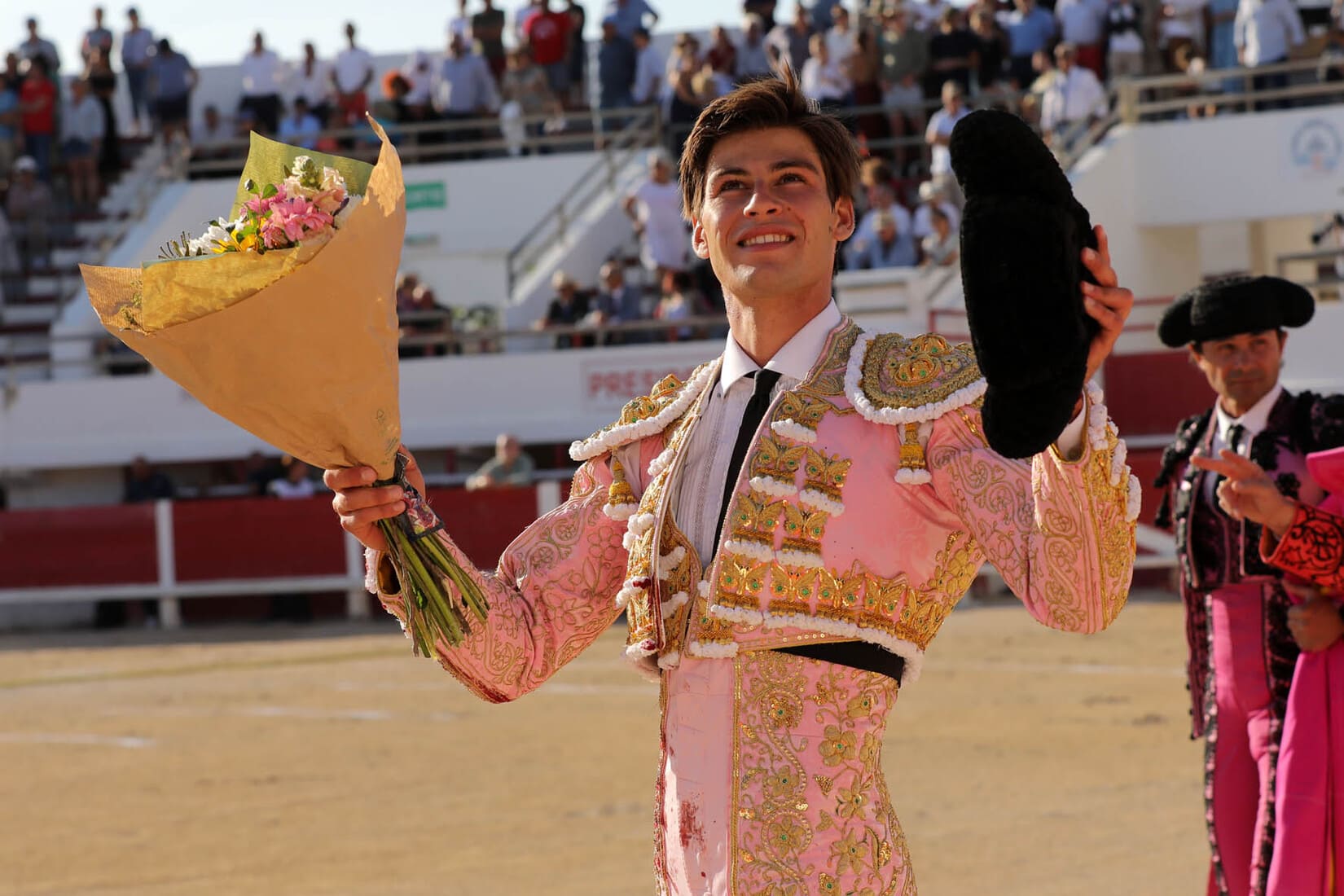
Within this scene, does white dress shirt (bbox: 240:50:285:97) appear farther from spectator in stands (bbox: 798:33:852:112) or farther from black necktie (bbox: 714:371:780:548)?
black necktie (bbox: 714:371:780:548)

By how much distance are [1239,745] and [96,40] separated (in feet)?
49.1

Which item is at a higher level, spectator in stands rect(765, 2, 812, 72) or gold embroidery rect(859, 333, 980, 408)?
spectator in stands rect(765, 2, 812, 72)

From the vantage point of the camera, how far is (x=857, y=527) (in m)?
2.33

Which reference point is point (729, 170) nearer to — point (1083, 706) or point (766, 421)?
point (766, 421)

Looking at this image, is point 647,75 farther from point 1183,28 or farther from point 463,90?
point 1183,28

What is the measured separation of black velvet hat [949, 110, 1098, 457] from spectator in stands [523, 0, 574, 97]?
1424 cm

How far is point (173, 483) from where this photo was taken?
14.8 metres

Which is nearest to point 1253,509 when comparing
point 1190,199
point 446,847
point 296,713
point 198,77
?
point 446,847

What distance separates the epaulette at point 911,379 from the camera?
2307mm

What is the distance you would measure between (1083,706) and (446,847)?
3.23 metres

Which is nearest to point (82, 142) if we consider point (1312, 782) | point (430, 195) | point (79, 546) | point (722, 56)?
point (430, 195)

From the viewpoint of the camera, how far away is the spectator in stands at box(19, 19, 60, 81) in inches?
669

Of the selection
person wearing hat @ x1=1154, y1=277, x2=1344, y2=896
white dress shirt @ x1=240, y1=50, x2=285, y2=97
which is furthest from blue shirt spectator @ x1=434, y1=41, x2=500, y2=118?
person wearing hat @ x1=1154, y1=277, x2=1344, y2=896

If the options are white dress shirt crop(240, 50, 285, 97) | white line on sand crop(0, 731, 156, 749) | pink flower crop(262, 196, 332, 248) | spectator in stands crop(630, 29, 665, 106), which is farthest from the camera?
white dress shirt crop(240, 50, 285, 97)
